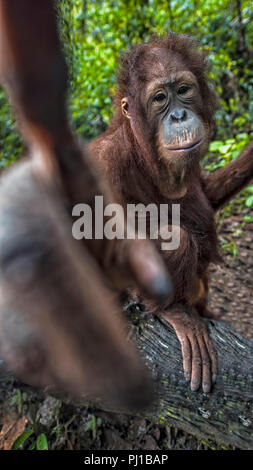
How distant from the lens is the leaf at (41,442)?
3.18 metres

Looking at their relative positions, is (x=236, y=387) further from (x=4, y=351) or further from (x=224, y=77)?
(x=224, y=77)

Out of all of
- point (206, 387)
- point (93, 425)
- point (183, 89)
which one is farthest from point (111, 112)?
point (206, 387)

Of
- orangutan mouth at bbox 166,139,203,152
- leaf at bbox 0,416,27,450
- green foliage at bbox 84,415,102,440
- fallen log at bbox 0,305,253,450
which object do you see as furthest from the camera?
green foliage at bbox 84,415,102,440

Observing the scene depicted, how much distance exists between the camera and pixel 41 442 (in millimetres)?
3219

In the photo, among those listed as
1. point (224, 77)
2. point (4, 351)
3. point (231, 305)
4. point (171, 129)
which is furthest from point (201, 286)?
point (224, 77)

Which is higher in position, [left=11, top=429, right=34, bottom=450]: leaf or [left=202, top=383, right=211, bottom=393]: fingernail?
[left=202, top=383, right=211, bottom=393]: fingernail

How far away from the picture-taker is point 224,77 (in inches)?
247

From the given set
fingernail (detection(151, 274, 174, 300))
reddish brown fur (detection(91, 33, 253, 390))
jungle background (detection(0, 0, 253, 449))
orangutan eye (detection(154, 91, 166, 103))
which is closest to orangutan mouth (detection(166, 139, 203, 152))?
reddish brown fur (detection(91, 33, 253, 390))

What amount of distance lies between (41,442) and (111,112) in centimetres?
339


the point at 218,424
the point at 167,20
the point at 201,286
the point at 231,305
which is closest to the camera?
the point at 218,424

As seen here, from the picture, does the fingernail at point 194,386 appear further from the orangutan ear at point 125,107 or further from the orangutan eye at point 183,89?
the orangutan eye at point 183,89

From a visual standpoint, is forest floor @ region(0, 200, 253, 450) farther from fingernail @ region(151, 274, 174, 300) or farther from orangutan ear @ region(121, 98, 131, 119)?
fingernail @ region(151, 274, 174, 300)

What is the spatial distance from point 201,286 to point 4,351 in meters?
2.40

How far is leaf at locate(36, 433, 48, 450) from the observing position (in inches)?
125
